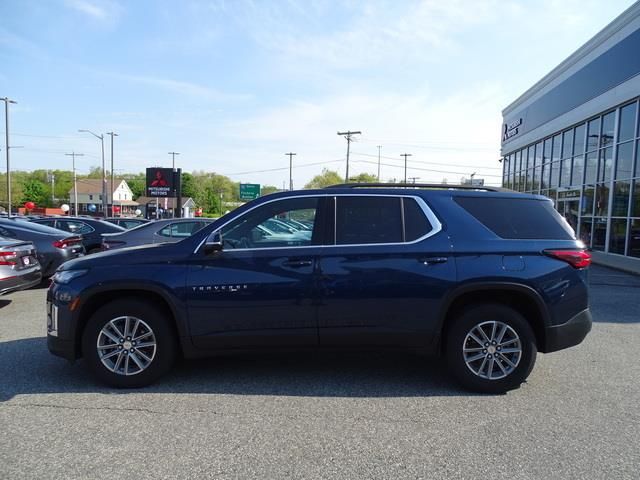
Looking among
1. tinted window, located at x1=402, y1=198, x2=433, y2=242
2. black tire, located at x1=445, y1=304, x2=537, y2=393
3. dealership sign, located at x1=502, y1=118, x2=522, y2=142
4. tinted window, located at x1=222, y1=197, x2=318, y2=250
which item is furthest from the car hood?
dealership sign, located at x1=502, y1=118, x2=522, y2=142

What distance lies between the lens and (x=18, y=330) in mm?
5836

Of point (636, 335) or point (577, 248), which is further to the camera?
point (636, 335)

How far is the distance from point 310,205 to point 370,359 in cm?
190

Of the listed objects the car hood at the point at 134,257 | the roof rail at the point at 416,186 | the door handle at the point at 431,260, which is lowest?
the car hood at the point at 134,257

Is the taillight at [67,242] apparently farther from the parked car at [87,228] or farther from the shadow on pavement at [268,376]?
the shadow on pavement at [268,376]

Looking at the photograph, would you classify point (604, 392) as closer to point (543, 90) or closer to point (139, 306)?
point (139, 306)

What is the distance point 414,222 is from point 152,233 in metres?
6.90

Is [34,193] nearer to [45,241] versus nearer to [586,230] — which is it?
[45,241]

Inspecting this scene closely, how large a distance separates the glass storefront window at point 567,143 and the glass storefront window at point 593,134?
5.46ft

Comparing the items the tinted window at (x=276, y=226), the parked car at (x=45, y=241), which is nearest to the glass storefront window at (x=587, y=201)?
the tinted window at (x=276, y=226)

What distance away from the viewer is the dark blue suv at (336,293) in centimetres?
395

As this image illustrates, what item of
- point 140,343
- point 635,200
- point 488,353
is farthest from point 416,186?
point 635,200

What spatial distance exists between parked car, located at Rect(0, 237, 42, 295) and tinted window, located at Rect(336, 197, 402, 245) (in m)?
5.59

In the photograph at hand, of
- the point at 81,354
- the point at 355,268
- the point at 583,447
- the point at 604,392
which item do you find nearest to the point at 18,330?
the point at 81,354
